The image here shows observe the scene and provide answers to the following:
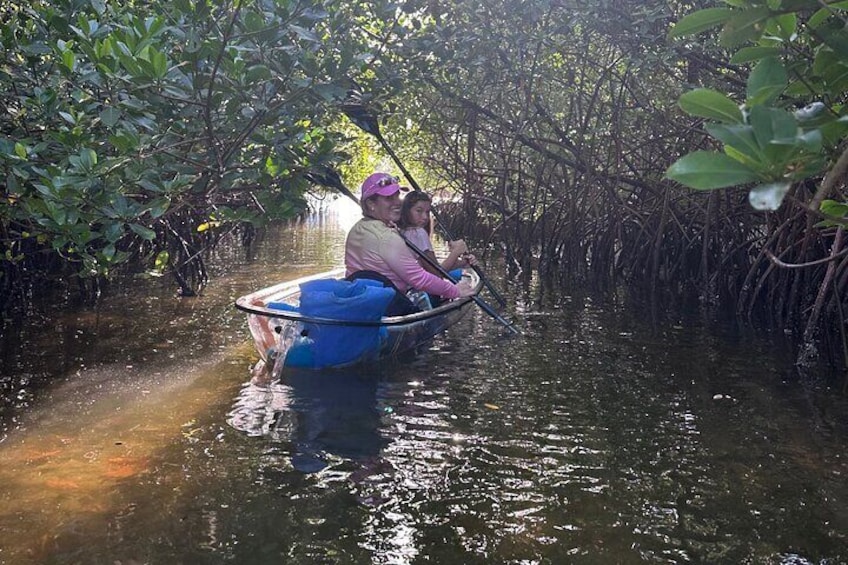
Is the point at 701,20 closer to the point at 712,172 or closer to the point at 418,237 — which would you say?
the point at 712,172

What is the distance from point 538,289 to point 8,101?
18.9ft

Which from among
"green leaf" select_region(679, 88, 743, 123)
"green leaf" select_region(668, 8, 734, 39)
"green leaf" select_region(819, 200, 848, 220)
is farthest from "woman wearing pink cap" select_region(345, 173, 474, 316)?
"green leaf" select_region(679, 88, 743, 123)

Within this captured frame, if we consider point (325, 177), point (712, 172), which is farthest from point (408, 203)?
point (712, 172)

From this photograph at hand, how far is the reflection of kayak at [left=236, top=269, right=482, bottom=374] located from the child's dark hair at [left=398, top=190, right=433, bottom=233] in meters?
0.92

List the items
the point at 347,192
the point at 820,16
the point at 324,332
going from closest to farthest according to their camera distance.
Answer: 1. the point at 820,16
2. the point at 324,332
3. the point at 347,192

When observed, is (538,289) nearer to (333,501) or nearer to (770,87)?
(333,501)

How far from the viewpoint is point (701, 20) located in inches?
60.6

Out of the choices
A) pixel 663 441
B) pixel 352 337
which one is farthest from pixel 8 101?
pixel 663 441

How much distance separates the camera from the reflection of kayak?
4.34 meters

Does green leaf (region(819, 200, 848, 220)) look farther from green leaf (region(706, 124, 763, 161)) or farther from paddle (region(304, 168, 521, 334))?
paddle (region(304, 168, 521, 334))

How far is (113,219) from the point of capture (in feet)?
12.1

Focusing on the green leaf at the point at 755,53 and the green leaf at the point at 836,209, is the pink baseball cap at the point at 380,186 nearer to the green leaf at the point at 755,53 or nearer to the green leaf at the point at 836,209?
the green leaf at the point at 836,209

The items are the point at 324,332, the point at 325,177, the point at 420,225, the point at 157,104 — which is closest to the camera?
the point at 157,104

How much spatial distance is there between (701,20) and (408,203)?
13.6 ft
